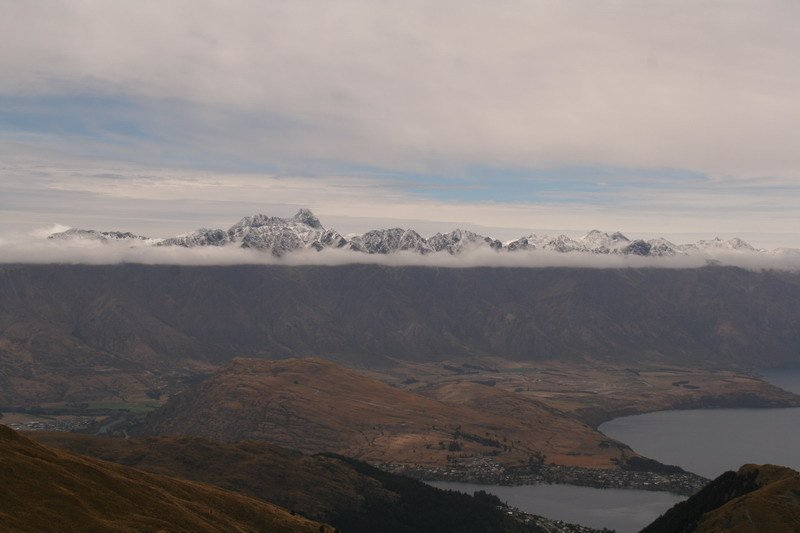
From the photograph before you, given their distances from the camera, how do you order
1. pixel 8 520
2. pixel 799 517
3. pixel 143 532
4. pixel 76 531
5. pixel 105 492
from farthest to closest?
pixel 799 517
pixel 105 492
pixel 143 532
pixel 76 531
pixel 8 520

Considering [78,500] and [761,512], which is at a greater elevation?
[78,500]

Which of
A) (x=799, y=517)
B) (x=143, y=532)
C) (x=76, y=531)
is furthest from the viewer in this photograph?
(x=799, y=517)

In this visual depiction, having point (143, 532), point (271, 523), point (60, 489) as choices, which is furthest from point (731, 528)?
point (60, 489)

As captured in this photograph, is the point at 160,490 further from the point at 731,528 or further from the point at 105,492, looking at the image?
the point at 731,528

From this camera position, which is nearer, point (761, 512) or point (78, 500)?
point (78, 500)

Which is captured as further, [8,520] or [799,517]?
[799,517]

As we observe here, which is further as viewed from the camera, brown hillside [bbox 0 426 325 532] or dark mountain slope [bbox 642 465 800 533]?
dark mountain slope [bbox 642 465 800 533]

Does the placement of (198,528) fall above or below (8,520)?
below

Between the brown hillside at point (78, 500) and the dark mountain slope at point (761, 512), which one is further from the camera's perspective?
the dark mountain slope at point (761, 512)
